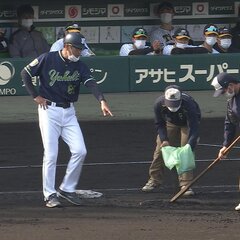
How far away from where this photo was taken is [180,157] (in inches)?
400

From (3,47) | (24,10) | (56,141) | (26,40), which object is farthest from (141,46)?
(56,141)

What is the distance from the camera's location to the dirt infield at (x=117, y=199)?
869 cm

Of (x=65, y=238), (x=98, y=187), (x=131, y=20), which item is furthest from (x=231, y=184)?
(x=131, y=20)

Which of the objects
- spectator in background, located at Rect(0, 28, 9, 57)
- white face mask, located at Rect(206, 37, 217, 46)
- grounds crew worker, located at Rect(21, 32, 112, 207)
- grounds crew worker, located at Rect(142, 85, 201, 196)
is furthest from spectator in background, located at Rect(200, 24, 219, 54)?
grounds crew worker, located at Rect(21, 32, 112, 207)

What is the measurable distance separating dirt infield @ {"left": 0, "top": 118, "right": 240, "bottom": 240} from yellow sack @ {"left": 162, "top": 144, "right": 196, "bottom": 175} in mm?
383

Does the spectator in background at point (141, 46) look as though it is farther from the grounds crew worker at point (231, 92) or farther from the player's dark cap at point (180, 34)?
the grounds crew worker at point (231, 92)

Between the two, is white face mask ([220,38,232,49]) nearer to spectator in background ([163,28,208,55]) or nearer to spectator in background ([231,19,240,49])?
spectator in background ([163,28,208,55])

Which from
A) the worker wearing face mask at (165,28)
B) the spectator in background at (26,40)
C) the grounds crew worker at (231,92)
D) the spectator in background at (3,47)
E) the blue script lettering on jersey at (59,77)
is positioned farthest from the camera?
the worker wearing face mask at (165,28)

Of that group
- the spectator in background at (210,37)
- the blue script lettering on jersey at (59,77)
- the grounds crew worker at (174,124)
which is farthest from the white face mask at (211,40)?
the blue script lettering on jersey at (59,77)

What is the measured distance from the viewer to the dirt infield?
8.69 meters

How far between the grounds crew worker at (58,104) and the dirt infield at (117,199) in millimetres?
386

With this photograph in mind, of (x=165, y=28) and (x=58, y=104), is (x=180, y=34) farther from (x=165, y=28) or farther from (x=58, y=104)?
(x=58, y=104)

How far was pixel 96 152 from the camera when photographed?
13680 millimetres

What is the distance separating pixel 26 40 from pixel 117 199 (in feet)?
26.5
